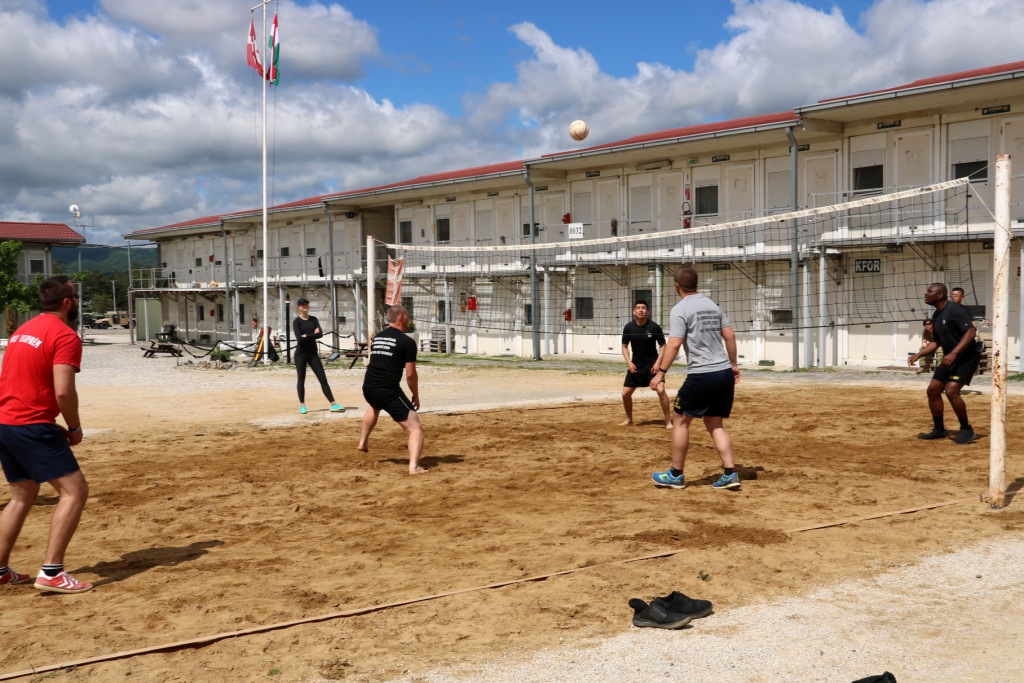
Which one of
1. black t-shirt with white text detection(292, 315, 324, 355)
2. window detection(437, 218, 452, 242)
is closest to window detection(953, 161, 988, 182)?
black t-shirt with white text detection(292, 315, 324, 355)

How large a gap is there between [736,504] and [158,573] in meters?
4.24

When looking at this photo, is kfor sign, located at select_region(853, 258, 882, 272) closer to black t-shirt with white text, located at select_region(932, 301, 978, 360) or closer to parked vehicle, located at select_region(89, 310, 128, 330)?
A: black t-shirt with white text, located at select_region(932, 301, 978, 360)

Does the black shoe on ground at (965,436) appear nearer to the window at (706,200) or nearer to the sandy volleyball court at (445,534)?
the sandy volleyball court at (445,534)

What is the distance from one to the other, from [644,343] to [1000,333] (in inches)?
203

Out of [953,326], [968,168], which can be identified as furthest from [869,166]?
[953,326]

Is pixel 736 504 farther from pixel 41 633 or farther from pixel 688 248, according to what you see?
pixel 688 248

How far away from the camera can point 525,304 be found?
31.1 metres

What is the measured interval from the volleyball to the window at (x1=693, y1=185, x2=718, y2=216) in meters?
3.82

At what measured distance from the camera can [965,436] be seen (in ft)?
32.7

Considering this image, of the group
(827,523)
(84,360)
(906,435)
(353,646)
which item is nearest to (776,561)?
(827,523)

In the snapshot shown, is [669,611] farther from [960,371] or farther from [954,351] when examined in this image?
[960,371]

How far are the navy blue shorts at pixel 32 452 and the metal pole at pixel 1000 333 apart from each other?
6466 millimetres

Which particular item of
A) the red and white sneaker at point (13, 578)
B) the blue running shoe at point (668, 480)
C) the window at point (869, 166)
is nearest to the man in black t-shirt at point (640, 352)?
the blue running shoe at point (668, 480)

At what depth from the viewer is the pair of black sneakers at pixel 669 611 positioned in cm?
458
